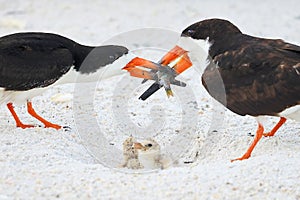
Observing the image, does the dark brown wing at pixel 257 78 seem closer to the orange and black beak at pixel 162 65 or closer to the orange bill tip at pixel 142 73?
the orange and black beak at pixel 162 65

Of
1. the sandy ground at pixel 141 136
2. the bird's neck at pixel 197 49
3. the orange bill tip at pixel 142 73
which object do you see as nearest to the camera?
the sandy ground at pixel 141 136

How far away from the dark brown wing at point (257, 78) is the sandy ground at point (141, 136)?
399 millimetres

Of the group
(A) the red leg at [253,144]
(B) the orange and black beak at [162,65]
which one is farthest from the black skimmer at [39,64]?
(A) the red leg at [253,144]

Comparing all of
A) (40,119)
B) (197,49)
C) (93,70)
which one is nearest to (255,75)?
(197,49)

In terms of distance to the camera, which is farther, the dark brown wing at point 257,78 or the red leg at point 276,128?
the red leg at point 276,128

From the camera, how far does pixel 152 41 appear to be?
26.6 ft

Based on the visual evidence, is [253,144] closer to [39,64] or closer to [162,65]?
[162,65]

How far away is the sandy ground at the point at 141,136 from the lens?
3848mm

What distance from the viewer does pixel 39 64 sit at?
4.88m

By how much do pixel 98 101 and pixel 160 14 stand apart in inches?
147

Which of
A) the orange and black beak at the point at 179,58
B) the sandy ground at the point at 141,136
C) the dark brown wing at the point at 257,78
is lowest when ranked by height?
the sandy ground at the point at 141,136

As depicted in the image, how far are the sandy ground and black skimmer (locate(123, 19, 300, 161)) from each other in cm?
36

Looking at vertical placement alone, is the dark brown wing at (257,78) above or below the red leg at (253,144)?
above

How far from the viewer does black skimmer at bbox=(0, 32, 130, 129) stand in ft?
15.9
